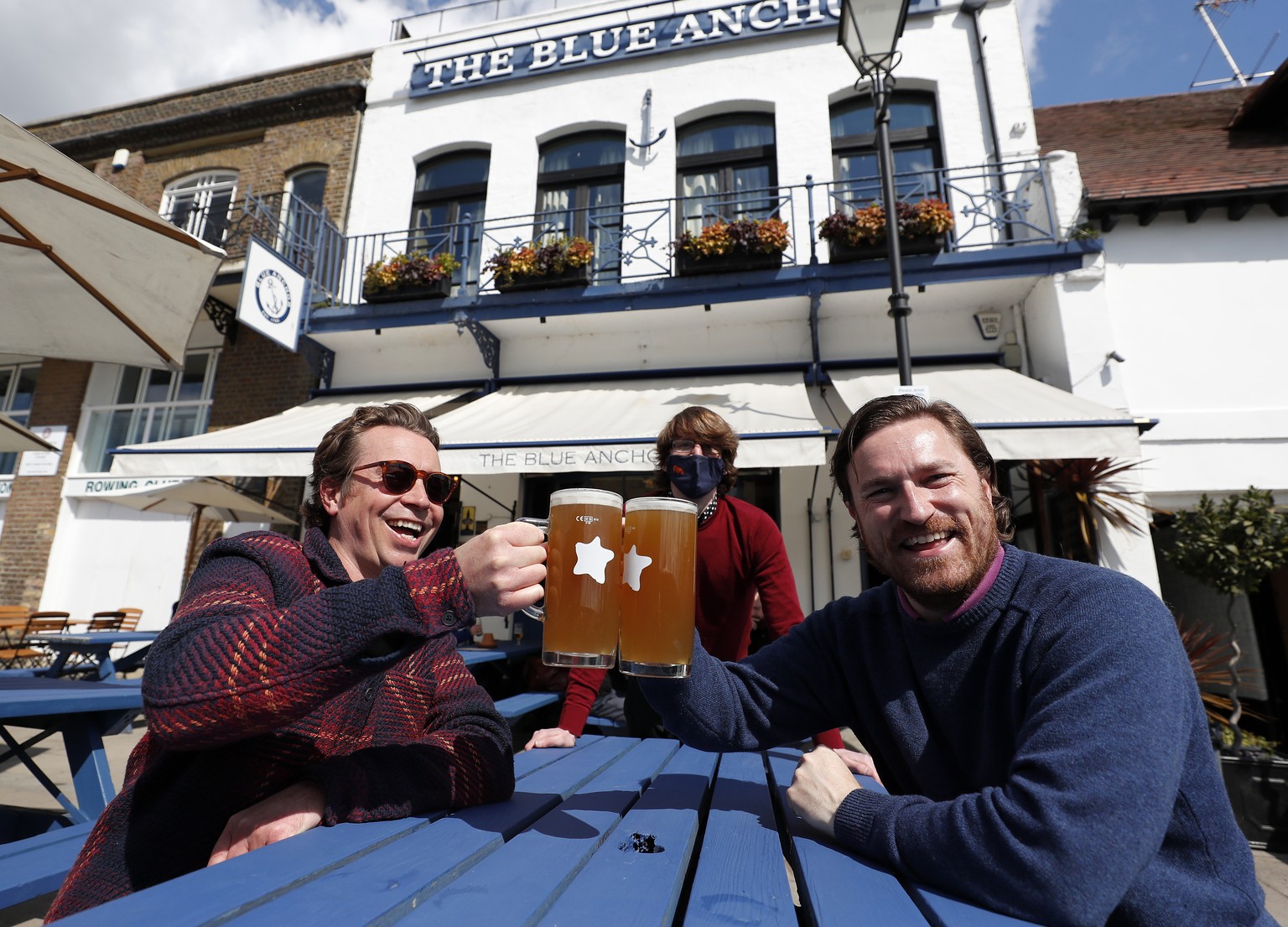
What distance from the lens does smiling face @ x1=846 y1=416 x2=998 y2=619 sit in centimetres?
129

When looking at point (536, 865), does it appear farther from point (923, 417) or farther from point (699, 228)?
point (699, 228)

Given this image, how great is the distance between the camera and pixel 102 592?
884 cm

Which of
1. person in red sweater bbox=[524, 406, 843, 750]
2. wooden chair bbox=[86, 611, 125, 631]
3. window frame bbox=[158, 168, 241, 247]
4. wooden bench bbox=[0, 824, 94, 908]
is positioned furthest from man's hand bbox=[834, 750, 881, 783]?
window frame bbox=[158, 168, 241, 247]

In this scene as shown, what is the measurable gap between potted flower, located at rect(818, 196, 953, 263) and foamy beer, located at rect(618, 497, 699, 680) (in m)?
6.09

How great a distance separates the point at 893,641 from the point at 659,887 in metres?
0.73

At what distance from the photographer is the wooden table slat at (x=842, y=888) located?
34.5 inches

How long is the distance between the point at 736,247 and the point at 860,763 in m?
6.05

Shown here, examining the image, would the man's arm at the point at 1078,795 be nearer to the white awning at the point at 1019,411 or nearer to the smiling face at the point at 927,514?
the smiling face at the point at 927,514

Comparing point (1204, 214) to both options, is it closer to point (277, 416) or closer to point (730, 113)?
point (730, 113)

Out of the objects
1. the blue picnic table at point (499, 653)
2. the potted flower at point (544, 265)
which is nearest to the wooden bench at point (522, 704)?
the blue picnic table at point (499, 653)

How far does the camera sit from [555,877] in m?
0.95

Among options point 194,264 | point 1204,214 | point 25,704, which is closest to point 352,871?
point 25,704

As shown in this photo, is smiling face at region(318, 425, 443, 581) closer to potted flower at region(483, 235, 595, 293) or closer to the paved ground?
the paved ground

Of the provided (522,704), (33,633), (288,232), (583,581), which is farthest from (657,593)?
(33,633)
